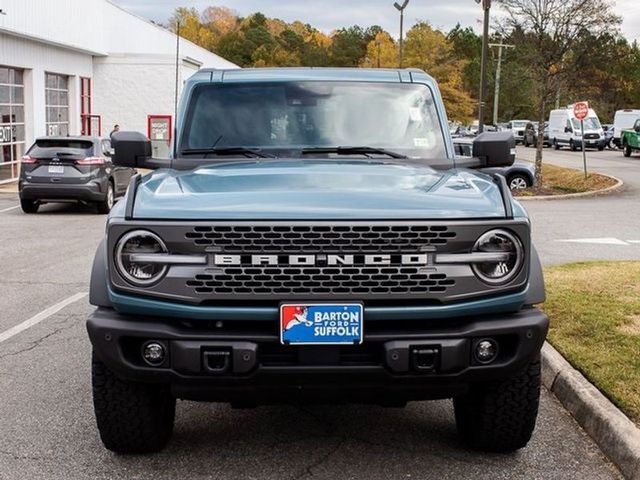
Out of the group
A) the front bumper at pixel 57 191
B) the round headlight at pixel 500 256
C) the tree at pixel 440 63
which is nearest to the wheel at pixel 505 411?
the round headlight at pixel 500 256

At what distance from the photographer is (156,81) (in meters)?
38.9

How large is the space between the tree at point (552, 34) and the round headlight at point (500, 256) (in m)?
22.2

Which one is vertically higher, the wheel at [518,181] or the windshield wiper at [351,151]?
the windshield wiper at [351,151]

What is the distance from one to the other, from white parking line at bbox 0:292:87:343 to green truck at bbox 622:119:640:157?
39.6 metres

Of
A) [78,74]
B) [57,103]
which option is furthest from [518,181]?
[78,74]

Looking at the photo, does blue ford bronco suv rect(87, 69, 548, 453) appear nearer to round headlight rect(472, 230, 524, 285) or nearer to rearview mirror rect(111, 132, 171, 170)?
round headlight rect(472, 230, 524, 285)

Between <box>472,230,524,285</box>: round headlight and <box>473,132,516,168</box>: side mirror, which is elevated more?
<box>473,132,516,168</box>: side mirror

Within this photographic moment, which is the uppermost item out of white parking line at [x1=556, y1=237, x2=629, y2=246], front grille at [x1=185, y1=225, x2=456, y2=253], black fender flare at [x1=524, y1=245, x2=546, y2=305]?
front grille at [x1=185, y1=225, x2=456, y2=253]

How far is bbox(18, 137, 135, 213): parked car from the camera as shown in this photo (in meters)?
17.3

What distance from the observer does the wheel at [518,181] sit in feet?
76.1

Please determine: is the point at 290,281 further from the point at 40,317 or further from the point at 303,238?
the point at 40,317

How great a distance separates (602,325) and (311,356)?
11.8 feet

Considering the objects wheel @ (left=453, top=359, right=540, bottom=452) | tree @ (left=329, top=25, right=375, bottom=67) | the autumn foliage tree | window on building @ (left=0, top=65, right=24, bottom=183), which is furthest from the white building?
tree @ (left=329, top=25, right=375, bottom=67)

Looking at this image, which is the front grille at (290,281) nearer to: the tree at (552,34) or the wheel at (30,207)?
the wheel at (30,207)
